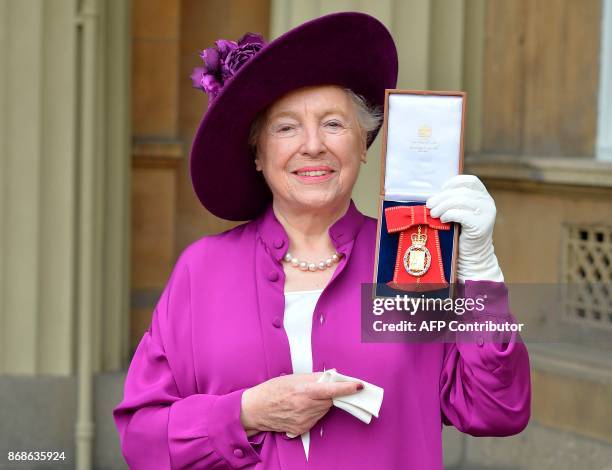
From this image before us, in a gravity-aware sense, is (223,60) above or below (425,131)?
above

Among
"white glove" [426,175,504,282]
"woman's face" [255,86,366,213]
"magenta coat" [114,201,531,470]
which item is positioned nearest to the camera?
"white glove" [426,175,504,282]

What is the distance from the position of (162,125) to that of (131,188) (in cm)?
37

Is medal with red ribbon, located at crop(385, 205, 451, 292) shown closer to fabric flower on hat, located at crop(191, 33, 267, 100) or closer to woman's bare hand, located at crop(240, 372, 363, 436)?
woman's bare hand, located at crop(240, 372, 363, 436)

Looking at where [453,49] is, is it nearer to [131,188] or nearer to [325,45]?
[131,188]

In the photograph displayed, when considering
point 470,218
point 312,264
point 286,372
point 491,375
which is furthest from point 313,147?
point 491,375

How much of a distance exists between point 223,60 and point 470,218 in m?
0.73

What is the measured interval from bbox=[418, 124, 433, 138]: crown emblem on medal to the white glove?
0.11 m

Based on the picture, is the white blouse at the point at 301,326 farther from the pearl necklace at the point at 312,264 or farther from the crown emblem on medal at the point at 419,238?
the crown emblem on medal at the point at 419,238

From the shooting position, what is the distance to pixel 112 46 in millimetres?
5211

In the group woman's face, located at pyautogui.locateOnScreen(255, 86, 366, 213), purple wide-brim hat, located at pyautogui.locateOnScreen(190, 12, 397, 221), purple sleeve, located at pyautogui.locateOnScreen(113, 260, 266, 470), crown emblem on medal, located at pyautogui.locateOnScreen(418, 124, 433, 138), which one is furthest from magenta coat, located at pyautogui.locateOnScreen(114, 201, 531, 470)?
crown emblem on medal, located at pyautogui.locateOnScreen(418, 124, 433, 138)

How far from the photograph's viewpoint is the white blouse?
244cm

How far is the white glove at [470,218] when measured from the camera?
226 cm

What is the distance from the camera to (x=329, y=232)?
257cm

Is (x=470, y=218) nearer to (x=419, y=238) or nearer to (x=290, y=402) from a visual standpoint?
(x=419, y=238)
